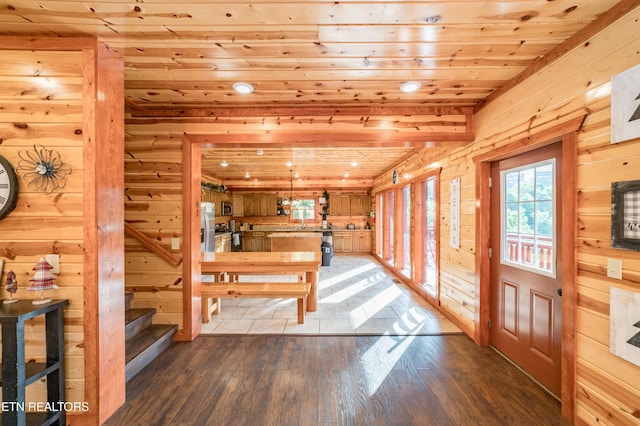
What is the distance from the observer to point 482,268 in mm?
2922

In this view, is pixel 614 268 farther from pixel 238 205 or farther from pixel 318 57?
pixel 238 205

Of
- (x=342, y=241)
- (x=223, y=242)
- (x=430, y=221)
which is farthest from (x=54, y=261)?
(x=342, y=241)

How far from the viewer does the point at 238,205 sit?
32.2 feet

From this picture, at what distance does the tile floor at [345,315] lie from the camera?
3.40 m

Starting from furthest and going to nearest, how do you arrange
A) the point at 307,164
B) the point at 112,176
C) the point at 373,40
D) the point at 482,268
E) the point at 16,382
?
1. the point at 307,164
2. the point at 482,268
3. the point at 112,176
4. the point at 373,40
5. the point at 16,382

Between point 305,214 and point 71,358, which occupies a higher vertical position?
point 305,214

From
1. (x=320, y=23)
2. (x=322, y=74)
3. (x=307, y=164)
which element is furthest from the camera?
(x=307, y=164)

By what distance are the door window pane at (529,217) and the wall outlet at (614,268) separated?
1.90ft

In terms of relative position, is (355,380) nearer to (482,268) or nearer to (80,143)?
(482,268)

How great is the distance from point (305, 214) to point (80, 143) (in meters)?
8.43

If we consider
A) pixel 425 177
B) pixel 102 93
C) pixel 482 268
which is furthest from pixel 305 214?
pixel 102 93

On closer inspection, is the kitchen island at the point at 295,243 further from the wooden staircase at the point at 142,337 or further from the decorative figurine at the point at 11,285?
the decorative figurine at the point at 11,285

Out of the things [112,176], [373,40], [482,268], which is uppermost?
[373,40]

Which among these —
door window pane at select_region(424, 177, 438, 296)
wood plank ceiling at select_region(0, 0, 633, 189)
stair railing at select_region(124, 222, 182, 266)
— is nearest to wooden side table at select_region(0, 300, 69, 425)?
stair railing at select_region(124, 222, 182, 266)
